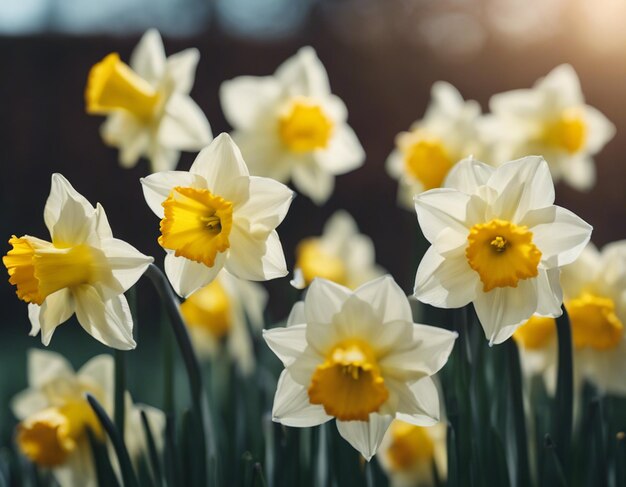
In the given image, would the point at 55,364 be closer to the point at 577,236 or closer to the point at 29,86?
the point at 577,236

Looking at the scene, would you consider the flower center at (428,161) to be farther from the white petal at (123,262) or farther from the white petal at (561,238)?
the white petal at (123,262)

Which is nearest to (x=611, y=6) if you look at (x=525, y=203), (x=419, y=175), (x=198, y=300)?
(x=419, y=175)

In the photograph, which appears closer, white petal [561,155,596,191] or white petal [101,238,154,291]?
white petal [101,238,154,291]

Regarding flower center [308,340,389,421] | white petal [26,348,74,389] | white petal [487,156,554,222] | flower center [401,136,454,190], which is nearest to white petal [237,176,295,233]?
flower center [308,340,389,421]

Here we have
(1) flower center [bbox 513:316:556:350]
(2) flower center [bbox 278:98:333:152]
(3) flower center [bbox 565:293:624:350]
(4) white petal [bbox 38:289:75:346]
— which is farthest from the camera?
(2) flower center [bbox 278:98:333:152]

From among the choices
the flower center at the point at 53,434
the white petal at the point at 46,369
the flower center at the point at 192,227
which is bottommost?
the flower center at the point at 53,434

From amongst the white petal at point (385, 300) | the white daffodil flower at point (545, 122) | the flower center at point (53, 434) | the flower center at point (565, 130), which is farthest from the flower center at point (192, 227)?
the flower center at point (565, 130)

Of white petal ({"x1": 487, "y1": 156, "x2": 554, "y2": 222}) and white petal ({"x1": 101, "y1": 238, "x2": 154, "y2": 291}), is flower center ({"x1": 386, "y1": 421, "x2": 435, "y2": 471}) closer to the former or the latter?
white petal ({"x1": 487, "y1": 156, "x2": 554, "y2": 222})
